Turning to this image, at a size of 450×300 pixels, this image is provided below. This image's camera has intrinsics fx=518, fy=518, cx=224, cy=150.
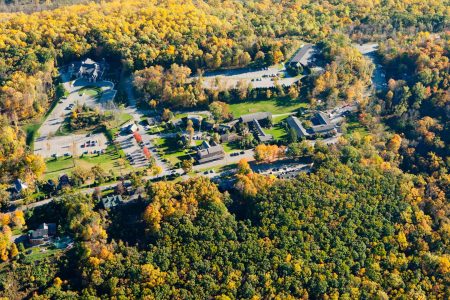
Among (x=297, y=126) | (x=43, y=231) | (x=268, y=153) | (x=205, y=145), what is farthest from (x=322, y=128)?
(x=43, y=231)

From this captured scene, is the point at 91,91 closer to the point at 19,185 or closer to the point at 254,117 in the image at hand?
the point at 19,185

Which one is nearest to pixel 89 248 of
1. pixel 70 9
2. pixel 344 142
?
pixel 344 142

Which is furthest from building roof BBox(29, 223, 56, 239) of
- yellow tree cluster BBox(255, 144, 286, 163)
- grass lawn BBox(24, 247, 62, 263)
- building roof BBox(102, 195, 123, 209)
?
yellow tree cluster BBox(255, 144, 286, 163)

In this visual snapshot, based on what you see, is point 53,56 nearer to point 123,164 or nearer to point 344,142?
point 123,164

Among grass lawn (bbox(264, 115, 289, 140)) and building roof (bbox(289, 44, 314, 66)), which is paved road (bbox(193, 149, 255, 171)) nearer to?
grass lawn (bbox(264, 115, 289, 140))

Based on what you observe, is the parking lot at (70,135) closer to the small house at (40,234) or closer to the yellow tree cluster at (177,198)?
the small house at (40,234)

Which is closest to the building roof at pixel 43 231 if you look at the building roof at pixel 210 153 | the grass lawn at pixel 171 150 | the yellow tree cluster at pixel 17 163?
the yellow tree cluster at pixel 17 163

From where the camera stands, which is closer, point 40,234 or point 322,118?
point 40,234
